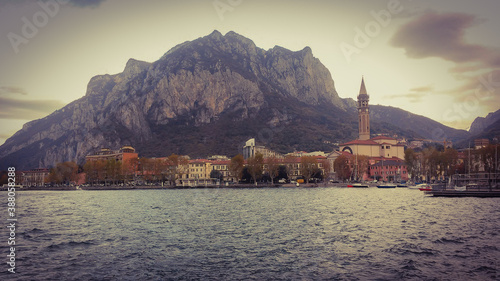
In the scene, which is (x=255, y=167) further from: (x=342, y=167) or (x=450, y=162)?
(x=450, y=162)

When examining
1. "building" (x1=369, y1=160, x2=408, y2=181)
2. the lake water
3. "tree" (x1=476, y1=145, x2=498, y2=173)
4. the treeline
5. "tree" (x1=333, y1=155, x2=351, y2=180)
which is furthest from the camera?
"building" (x1=369, y1=160, x2=408, y2=181)

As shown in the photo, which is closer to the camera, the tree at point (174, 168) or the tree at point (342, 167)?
the tree at point (342, 167)

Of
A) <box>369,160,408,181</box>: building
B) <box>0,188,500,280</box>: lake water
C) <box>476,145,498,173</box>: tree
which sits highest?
<box>476,145,498,173</box>: tree

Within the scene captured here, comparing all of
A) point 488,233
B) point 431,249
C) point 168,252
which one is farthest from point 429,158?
point 168,252

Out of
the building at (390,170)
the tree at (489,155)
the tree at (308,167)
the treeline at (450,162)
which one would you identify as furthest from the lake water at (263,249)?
the building at (390,170)

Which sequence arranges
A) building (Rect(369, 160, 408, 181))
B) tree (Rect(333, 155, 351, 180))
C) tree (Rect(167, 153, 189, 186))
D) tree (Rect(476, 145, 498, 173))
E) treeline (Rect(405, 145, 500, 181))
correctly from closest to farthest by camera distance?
1. tree (Rect(476, 145, 498, 173))
2. treeline (Rect(405, 145, 500, 181))
3. tree (Rect(333, 155, 351, 180))
4. tree (Rect(167, 153, 189, 186))
5. building (Rect(369, 160, 408, 181))

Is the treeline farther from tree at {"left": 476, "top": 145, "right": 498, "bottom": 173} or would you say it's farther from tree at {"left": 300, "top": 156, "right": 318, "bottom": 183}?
tree at {"left": 300, "top": 156, "right": 318, "bottom": 183}

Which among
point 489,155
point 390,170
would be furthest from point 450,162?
point 390,170

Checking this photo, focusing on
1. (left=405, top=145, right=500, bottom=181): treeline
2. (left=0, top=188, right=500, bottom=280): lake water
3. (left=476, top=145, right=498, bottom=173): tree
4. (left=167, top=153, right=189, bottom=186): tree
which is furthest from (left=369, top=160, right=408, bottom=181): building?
(left=0, top=188, right=500, bottom=280): lake water

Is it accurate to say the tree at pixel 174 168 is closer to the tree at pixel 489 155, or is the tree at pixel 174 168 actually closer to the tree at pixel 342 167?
the tree at pixel 342 167

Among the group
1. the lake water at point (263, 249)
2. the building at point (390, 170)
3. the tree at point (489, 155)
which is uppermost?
the tree at point (489, 155)

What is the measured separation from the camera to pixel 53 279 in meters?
21.8

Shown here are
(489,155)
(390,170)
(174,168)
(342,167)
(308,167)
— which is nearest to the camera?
(489,155)

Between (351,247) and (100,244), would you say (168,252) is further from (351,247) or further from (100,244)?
(351,247)
